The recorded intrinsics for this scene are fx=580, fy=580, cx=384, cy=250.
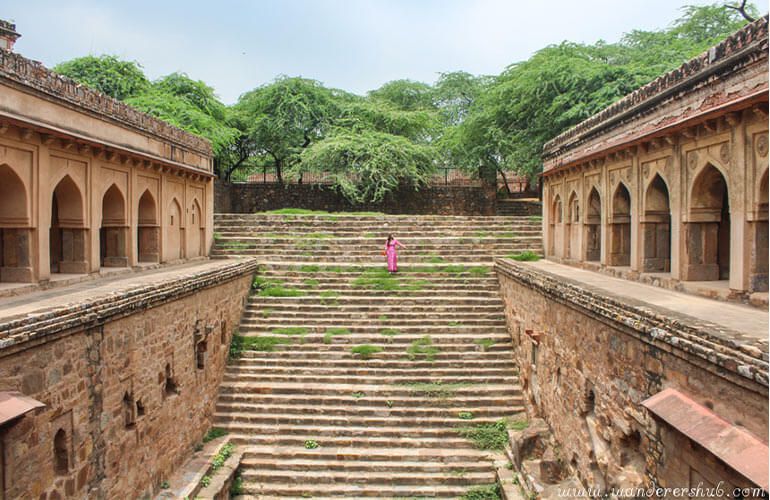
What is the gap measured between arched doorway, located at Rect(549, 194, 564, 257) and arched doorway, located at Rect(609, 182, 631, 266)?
270 centimetres

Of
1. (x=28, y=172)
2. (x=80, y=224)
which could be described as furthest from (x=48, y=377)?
(x=80, y=224)

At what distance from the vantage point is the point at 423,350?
11.0m

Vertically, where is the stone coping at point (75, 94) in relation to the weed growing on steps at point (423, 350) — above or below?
above

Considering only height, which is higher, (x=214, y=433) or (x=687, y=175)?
(x=687, y=175)

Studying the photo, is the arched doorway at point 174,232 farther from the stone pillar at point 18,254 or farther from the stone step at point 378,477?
the stone step at point 378,477

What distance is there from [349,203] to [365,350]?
14602 millimetres

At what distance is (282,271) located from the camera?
44.3ft

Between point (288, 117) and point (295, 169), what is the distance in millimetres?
3391

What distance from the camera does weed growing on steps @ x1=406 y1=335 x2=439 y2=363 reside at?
10.9 m

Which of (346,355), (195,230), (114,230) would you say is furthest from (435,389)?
(195,230)

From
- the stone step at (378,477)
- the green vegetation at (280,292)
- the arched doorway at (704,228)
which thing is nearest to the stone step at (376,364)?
the green vegetation at (280,292)

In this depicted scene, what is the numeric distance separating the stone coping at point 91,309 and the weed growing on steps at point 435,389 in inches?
157

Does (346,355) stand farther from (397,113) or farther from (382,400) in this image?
(397,113)

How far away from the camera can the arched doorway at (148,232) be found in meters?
11.5
